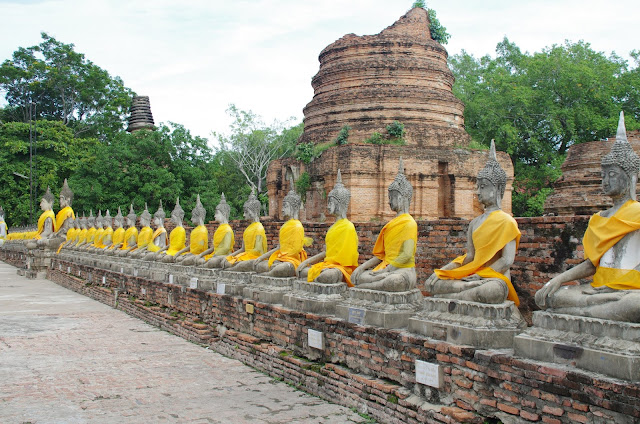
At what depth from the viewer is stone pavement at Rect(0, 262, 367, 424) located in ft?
17.7

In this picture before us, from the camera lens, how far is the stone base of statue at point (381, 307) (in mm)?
5453

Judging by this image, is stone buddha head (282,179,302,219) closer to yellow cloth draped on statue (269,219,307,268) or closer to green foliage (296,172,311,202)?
yellow cloth draped on statue (269,219,307,268)

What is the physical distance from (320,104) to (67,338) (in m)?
12.9

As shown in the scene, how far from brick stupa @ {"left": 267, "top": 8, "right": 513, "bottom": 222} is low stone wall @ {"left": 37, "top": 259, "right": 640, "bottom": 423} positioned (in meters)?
9.00

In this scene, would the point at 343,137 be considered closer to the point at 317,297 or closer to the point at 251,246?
the point at 251,246

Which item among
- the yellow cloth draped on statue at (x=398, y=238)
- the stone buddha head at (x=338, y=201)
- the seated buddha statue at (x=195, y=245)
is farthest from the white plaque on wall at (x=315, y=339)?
the seated buddha statue at (x=195, y=245)

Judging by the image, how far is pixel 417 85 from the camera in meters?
19.4

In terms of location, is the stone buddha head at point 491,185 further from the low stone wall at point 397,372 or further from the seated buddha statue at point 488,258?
the low stone wall at point 397,372

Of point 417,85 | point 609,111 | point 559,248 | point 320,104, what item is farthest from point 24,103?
point 559,248

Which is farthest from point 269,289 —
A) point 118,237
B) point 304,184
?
point 304,184

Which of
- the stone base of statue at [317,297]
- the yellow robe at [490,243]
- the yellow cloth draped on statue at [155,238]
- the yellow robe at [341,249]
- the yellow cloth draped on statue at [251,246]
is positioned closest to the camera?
the yellow robe at [490,243]

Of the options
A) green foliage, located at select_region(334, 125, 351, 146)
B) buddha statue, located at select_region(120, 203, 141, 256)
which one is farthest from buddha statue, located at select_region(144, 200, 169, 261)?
green foliage, located at select_region(334, 125, 351, 146)

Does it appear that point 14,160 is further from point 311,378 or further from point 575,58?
point 311,378

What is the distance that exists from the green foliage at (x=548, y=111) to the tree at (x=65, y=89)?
25.8 m
